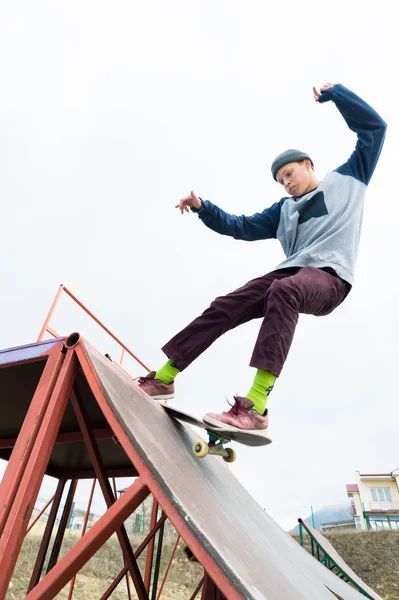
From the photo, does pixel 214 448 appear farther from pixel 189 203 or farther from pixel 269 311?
pixel 189 203

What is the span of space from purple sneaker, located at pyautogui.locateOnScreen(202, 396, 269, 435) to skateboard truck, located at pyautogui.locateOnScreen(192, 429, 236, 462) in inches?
4.9

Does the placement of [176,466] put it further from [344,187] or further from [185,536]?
[344,187]

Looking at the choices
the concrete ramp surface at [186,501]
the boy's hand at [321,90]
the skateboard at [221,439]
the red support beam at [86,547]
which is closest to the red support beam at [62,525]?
the skateboard at [221,439]

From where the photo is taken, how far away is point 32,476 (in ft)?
5.05

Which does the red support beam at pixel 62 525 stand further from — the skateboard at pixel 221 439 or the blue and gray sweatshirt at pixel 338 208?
the blue and gray sweatshirt at pixel 338 208

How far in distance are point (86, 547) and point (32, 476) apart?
422 mm

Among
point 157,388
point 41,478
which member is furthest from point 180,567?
point 41,478

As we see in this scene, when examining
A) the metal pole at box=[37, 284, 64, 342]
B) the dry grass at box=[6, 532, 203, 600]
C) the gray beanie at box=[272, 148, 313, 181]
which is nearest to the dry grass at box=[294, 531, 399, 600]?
the dry grass at box=[6, 532, 203, 600]

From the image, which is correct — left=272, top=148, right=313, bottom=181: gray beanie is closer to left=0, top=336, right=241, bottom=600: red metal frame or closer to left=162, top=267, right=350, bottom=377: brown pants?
left=162, top=267, right=350, bottom=377: brown pants

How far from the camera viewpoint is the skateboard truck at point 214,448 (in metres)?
1.99

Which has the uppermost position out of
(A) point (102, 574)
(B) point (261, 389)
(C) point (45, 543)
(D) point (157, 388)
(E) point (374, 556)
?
(D) point (157, 388)

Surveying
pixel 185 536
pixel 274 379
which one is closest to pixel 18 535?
pixel 185 536

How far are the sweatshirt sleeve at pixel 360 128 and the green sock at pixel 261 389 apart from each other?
1.68 metres

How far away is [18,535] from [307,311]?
1.88m
